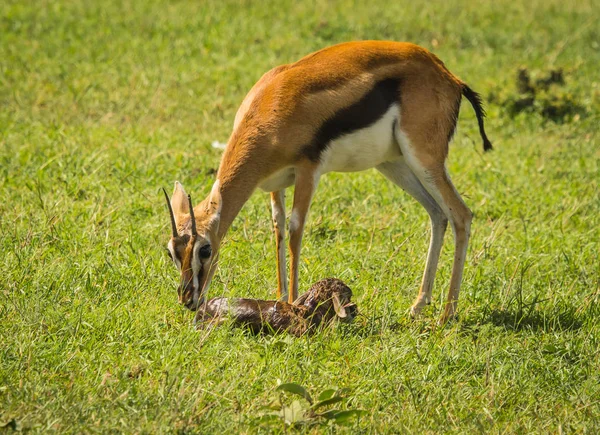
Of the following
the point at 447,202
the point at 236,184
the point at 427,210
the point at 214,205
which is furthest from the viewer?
the point at 427,210

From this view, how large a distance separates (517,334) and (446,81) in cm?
166

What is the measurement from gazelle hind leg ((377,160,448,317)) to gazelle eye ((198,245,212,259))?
4.71ft

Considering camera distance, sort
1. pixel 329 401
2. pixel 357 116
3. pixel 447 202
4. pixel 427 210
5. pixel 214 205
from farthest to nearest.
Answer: pixel 427 210
pixel 447 202
pixel 357 116
pixel 214 205
pixel 329 401

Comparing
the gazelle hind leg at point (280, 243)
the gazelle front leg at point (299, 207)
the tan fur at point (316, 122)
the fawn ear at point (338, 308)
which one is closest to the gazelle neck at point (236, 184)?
the tan fur at point (316, 122)

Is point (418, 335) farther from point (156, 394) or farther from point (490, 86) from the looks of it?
point (490, 86)

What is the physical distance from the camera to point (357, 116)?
5641mm

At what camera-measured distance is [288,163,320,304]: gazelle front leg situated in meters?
5.52

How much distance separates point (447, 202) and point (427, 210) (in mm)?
341

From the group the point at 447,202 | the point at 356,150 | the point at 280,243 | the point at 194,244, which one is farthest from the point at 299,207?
the point at 447,202

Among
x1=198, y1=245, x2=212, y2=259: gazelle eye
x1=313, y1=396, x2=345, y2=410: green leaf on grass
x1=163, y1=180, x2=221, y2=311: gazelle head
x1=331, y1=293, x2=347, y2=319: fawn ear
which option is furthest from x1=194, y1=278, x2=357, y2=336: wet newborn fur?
x1=313, y1=396, x2=345, y2=410: green leaf on grass

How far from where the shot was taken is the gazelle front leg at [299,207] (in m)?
5.52

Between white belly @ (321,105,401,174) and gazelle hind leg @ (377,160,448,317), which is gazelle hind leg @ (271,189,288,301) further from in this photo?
gazelle hind leg @ (377,160,448,317)

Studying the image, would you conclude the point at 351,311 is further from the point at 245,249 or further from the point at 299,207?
the point at 245,249

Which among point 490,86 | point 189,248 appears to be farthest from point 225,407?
point 490,86
